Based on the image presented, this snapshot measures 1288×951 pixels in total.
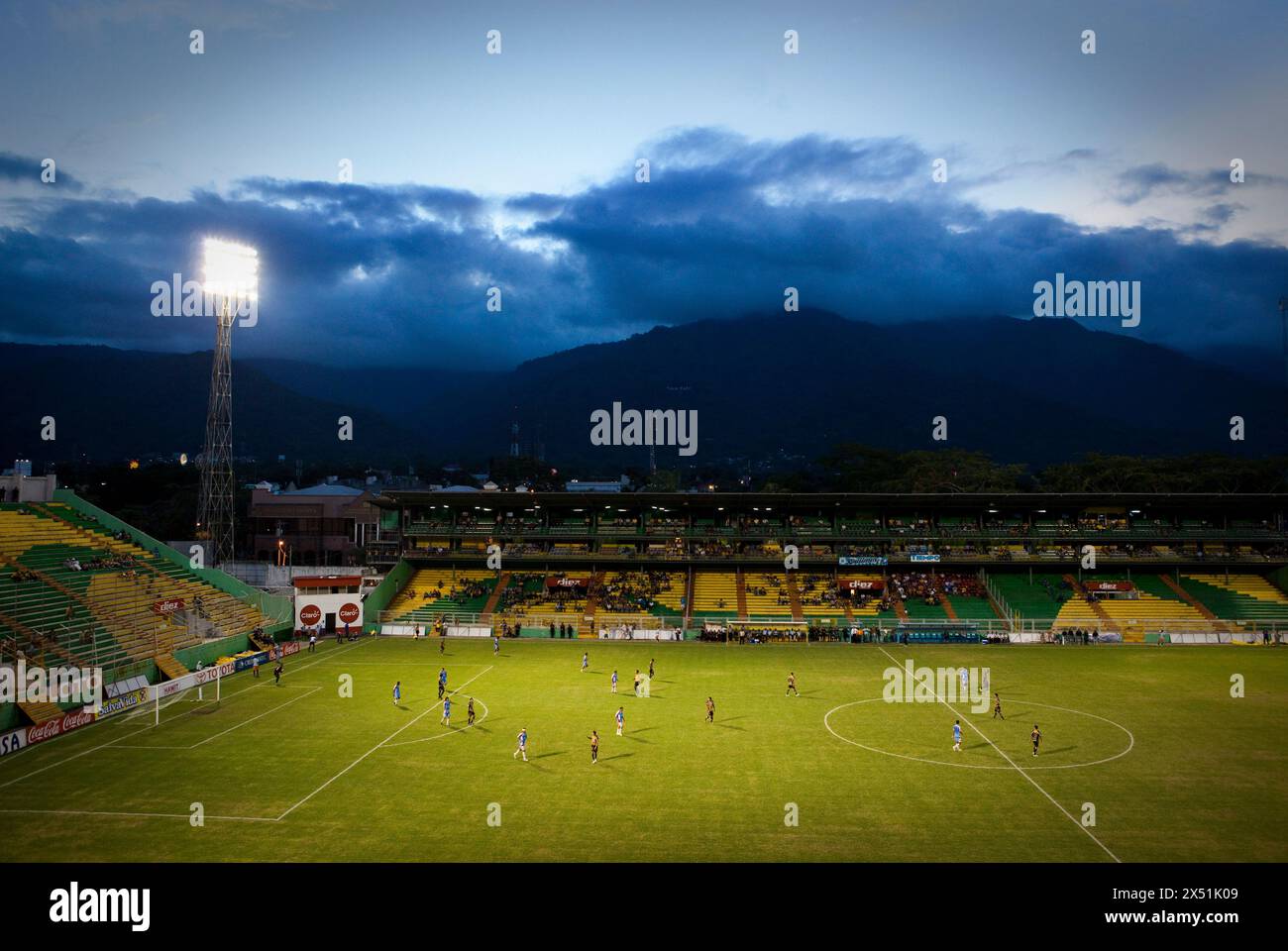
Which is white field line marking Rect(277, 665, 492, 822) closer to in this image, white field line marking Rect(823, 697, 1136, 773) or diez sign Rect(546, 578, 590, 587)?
white field line marking Rect(823, 697, 1136, 773)

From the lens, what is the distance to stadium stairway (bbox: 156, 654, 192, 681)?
43144 mm

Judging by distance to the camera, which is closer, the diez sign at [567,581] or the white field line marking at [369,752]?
the white field line marking at [369,752]

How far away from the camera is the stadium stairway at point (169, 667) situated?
43144mm

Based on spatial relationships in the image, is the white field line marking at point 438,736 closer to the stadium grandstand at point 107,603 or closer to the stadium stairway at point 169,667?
the stadium grandstand at point 107,603

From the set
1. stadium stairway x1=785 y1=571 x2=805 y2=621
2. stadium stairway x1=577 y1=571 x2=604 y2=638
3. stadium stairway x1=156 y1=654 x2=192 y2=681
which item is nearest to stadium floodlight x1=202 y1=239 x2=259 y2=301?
stadium stairway x1=156 y1=654 x2=192 y2=681

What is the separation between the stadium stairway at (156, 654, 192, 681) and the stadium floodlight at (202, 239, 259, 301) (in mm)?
28334

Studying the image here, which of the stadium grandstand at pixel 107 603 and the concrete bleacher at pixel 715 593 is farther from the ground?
Result: the stadium grandstand at pixel 107 603

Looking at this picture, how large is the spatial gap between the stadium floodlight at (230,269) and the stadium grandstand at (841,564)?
20316 mm

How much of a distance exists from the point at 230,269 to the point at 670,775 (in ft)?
168

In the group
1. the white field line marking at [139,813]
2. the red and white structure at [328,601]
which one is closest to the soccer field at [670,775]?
the white field line marking at [139,813]

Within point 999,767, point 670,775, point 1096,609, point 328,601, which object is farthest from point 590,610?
point 999,767

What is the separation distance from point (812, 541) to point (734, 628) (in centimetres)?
1429

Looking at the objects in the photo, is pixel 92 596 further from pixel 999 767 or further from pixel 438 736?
pixel 999 767
